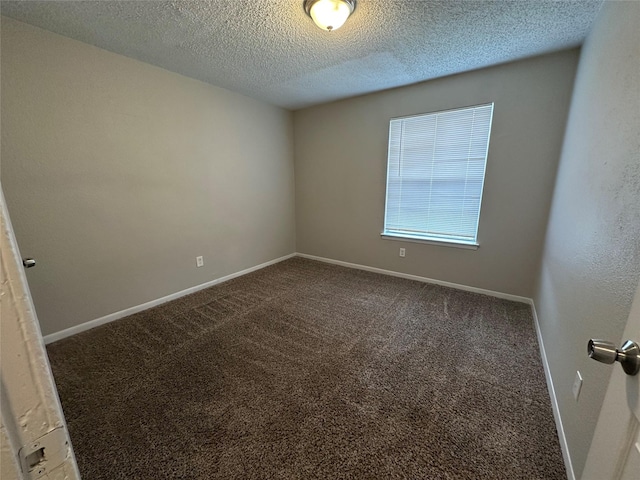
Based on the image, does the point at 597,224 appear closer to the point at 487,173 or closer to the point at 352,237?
the point at 487,173

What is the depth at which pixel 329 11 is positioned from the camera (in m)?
1.66

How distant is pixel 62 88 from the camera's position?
6.72 feet

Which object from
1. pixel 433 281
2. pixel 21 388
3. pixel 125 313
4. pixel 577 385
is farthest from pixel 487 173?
pixel 125 313

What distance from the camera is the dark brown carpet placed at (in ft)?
4.14

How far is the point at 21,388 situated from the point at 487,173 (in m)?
3.38

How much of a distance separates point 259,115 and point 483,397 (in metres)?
3.76

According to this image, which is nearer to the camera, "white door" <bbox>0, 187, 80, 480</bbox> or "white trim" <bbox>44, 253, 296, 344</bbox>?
"white door" <bbox>0, 187, 80, 480</bbox>

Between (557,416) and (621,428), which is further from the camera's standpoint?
(557,416)

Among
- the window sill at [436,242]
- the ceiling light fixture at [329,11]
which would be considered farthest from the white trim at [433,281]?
the ceiling light fixture at [329,11]

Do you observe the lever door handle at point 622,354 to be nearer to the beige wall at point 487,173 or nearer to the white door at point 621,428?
the white door at point 621,428

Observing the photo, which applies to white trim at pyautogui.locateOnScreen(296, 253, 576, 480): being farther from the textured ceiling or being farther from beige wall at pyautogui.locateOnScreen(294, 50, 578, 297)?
the textured ceiling

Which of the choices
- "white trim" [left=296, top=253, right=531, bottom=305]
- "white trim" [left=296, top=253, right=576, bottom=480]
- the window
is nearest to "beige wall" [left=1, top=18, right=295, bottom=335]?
"white trim" [left=296, top=253, right=531, bottom=305]

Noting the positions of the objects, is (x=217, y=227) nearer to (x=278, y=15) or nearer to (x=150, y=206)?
(x=150, y=206)

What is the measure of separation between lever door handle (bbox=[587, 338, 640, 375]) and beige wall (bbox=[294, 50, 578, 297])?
2.55 metres
